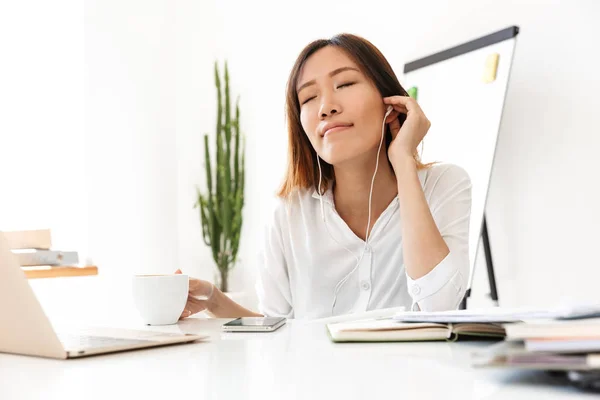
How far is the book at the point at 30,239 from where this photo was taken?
9.20ft

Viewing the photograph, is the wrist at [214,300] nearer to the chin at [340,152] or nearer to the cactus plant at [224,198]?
the chin at [340,152]

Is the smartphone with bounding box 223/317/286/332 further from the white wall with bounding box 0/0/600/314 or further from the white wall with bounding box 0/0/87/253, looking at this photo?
the white wall with bounding box 0/0/87/253

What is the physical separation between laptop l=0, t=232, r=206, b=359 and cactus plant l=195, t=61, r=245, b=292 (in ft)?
8.89

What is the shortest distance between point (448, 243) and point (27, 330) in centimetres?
92

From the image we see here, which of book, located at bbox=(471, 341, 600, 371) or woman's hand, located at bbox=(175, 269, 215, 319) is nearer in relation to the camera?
book, located at bbox=(471, 341, 600, 371)

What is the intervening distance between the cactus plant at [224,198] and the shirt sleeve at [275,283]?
6.20 ft

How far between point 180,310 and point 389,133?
2.60 feet

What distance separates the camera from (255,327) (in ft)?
3.19

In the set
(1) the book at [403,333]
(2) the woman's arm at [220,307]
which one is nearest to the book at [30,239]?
(2) the woman's arm at [220,307]

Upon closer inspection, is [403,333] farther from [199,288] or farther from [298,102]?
[298,102]

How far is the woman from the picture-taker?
1.49 metres

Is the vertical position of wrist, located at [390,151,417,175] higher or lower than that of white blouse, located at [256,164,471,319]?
higher

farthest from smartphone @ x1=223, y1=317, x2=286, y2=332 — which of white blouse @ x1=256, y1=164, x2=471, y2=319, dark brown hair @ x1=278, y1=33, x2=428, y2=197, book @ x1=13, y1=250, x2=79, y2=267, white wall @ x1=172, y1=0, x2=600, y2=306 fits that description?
book @ x1=13, y1=250, x2=79, y2=267

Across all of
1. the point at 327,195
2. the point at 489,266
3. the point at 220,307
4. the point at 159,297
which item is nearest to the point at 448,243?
the point at 327,195
